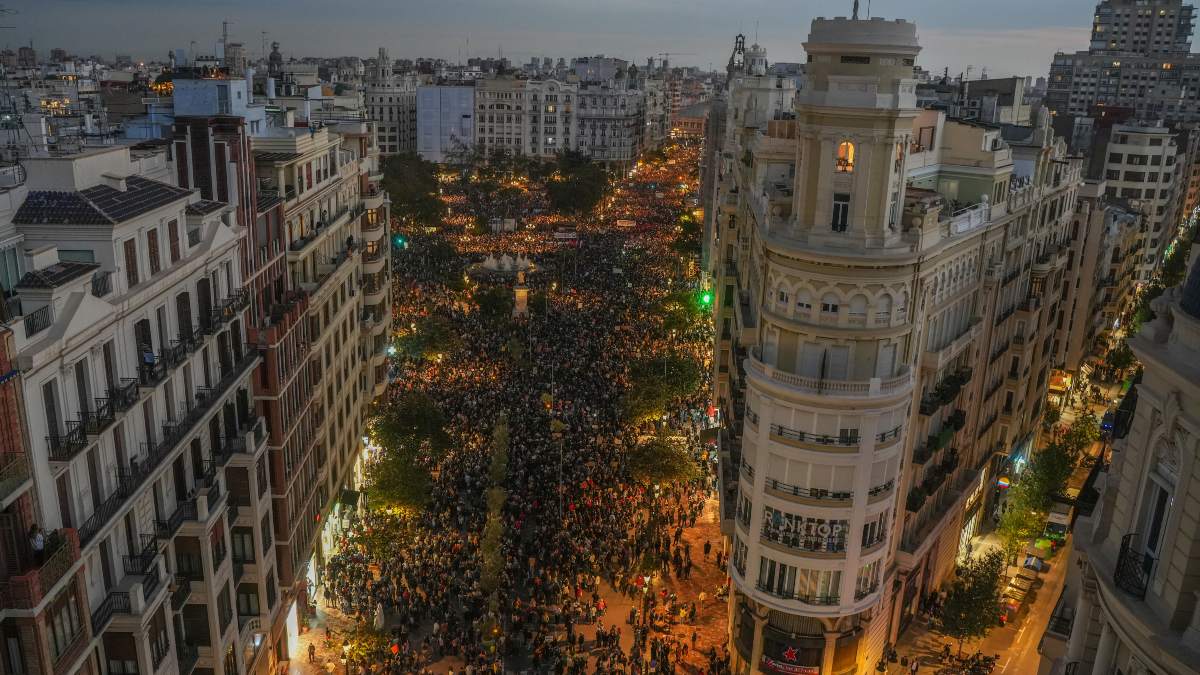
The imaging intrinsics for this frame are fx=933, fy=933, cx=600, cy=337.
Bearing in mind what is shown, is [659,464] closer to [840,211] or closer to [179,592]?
[840,211]

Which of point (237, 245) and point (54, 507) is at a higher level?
point (237, 245)

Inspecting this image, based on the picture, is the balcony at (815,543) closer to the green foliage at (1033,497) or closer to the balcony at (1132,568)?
the green foliage at (1033,497)

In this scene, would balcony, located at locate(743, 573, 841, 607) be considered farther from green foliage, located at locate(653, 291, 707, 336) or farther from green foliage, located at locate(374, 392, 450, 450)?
green foliage, located at locate(653, 291, 707, 336)

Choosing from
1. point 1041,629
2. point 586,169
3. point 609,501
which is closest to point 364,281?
point 609,501

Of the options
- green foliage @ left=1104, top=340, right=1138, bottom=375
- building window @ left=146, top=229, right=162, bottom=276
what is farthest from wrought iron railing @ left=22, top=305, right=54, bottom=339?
green foliage @ left=1104, top=340, right=1138, bottom=375

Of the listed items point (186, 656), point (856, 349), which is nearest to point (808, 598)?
point (856, 349)

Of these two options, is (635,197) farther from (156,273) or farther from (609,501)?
(156,273)
